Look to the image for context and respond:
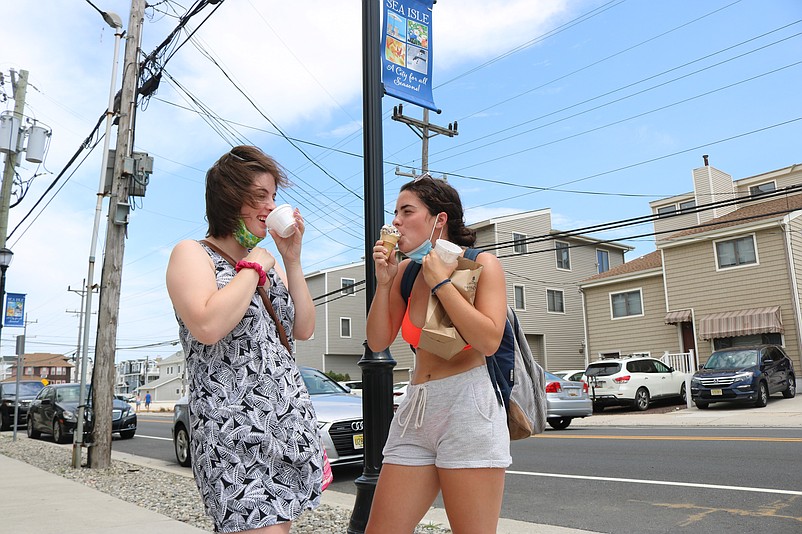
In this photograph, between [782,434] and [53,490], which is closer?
[53,490]

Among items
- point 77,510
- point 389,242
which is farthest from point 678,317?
point 389,242

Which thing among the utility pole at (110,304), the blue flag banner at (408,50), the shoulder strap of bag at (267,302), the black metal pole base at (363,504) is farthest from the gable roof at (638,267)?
the shoulder strap of bag at (267,302)

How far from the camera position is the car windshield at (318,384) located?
1014cm

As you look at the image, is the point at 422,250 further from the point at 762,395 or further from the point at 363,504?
the point at 762,395

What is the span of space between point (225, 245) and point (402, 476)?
1.07 metres

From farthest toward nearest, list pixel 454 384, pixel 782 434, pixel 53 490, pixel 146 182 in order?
pixel 782 434, pixel 146 182, pixel 53 490, pixel 454 384

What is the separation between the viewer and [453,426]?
242 centimetres

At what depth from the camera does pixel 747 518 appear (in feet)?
18.8

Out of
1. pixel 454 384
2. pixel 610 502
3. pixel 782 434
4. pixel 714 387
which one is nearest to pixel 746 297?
pixel 714 387

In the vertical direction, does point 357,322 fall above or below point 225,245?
above

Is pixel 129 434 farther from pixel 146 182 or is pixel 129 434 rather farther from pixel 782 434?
pixel 782 434

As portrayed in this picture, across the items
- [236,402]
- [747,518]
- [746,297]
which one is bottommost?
[747,518]

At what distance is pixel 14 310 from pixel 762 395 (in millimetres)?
22365

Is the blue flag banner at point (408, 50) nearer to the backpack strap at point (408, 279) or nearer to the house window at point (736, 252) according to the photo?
the backpack strap at point (408, 279)
